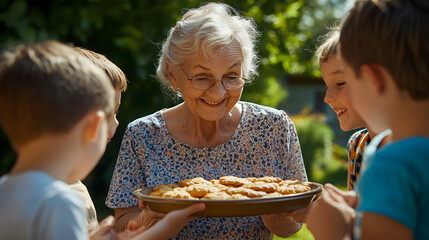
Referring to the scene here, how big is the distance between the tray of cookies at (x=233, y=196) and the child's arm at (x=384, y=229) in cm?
71

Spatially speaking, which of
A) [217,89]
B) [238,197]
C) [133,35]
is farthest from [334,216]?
[133,35]

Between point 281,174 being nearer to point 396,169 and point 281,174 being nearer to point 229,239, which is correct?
point 229,239

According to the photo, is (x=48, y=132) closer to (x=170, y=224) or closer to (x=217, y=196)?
(x=170, y=224)

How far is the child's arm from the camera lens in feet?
4.40

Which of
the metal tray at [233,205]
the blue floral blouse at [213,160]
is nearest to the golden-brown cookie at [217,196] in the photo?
the metal tray at [233,205]

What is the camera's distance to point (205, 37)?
9.43 feet

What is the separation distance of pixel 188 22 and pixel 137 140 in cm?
80

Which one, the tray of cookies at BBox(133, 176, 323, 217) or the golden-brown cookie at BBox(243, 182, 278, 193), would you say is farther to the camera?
the golden-brown cookie at BBox(243, 182, 278, 193)

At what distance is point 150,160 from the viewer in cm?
291

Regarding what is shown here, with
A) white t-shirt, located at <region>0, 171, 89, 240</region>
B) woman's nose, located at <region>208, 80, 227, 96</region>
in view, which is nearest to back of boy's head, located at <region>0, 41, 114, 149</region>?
white t-shirt, located at <region>0, 171, 89, 240</region>

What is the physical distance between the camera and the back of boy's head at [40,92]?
1.47m

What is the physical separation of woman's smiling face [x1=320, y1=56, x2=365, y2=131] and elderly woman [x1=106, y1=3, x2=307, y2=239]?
406 mm

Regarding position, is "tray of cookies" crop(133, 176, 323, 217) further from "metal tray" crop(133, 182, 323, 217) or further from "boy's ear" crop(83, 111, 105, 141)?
"boy's ear" crop(83, 111, 105, 141)

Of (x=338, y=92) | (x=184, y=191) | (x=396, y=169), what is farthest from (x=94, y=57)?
(x=396, y=169)
